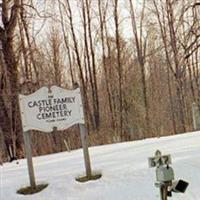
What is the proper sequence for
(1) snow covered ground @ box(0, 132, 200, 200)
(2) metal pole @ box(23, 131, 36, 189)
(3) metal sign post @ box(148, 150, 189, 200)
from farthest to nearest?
(2) metal pole @ box(23, 131, 36, 189) → (1) snow covered ground @ box(0, 132, 200, 200) → (3) metal sign post @ box(148, 150, 189, 200)

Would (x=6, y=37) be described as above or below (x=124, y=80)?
above

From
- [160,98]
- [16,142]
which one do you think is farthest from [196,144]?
[160,98]

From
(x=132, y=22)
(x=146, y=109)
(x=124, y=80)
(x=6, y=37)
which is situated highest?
(x=132, y=22)

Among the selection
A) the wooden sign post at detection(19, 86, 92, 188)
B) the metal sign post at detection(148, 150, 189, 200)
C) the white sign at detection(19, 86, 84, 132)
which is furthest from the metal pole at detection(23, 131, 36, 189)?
the metal sign post at detection(148, 150, 189, 200)

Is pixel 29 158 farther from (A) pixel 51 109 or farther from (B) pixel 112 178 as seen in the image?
(B) pixel 112 178

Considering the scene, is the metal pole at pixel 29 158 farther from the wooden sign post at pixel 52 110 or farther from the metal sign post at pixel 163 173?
the metal sign post at pixel 163 173

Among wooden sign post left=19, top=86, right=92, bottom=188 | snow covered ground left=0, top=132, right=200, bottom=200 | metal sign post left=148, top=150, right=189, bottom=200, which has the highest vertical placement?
wooden sign post left=19, top=86, right=92, bottom=188

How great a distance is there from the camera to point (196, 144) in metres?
7.94

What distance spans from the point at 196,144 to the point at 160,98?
2253cm

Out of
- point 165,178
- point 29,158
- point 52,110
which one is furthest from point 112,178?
point 165,178

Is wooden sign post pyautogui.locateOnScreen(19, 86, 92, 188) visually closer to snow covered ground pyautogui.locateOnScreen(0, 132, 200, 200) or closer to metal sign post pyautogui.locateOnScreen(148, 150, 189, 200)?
snow covered ground pyautogui.locateOnScreen(0, 132, 200, 200)

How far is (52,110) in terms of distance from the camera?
6.62 meters

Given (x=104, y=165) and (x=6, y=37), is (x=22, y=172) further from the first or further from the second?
(x=6, y=37)

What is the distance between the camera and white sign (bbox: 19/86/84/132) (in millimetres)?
6512
